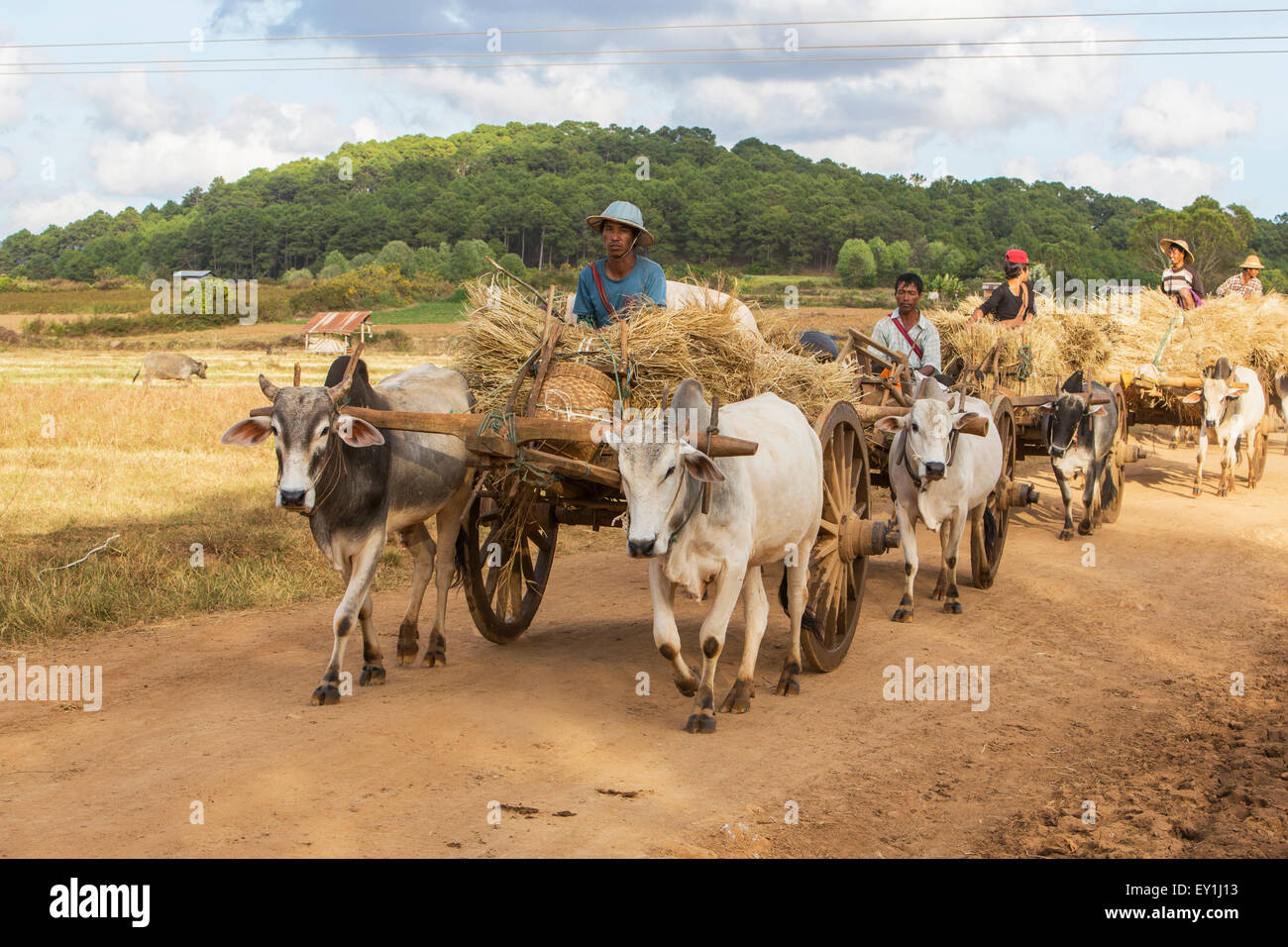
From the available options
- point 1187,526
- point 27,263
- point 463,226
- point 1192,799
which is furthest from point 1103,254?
point 27,263

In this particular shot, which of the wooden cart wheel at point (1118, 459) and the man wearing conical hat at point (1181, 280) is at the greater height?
the man wearing conical hat at point (1181, 280)

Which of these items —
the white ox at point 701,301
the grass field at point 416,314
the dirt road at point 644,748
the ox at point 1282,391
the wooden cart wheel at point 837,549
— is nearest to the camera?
the dirt road at point 644,748

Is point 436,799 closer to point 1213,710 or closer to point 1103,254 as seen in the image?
point 1213,710

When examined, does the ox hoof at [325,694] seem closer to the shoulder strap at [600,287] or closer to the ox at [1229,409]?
the shoulder strap at [600,287]

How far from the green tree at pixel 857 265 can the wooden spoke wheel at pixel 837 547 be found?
42.6 m

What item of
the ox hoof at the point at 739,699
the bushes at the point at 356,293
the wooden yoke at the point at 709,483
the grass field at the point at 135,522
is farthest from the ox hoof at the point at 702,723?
the bushes at the point at 356,293

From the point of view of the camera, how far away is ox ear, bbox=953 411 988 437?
758cm

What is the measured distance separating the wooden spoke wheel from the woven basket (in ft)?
4.28

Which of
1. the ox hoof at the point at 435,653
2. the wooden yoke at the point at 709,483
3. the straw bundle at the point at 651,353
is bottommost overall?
the ox hoof at the point at 435,653

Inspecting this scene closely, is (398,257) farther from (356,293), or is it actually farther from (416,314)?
(416,314)

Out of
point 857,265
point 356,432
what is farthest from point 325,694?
point 857,265

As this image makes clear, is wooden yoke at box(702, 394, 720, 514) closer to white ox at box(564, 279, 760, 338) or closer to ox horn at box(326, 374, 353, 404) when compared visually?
white ox at box(564, 279, 760, 338)

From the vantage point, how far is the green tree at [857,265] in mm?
47938

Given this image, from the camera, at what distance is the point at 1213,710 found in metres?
6.07
